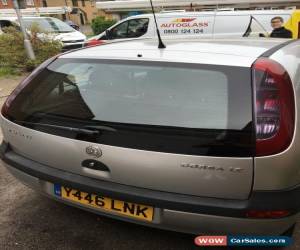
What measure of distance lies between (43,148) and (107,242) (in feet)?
2.71

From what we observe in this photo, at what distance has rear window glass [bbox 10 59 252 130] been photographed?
2.15 metres

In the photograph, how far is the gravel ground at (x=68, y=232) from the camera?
2.78 m

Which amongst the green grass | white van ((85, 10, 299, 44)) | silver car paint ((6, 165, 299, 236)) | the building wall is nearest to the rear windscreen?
silver car paint ((6, 165, 299, 236))

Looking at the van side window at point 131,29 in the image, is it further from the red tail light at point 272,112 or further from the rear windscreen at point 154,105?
the red tail light at point 272,112

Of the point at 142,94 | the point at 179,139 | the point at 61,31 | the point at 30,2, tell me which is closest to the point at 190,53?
the point at 142,94

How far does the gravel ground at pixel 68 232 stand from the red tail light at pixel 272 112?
101 cm

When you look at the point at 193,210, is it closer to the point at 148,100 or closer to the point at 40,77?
the point at 148,100

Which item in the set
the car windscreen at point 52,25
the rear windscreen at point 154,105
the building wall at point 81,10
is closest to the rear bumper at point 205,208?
the rear windscreen at point 154,105

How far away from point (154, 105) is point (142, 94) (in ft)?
0.42

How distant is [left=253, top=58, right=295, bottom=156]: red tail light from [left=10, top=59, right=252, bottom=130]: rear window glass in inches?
2.3

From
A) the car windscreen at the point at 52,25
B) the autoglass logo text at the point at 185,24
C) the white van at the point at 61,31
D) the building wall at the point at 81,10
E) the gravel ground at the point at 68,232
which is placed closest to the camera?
the gravel ground at the point at 68,232

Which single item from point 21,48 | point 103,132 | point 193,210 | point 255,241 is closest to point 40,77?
point 103,132

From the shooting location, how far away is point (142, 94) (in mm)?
2422

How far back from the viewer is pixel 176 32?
1359 centimetres
